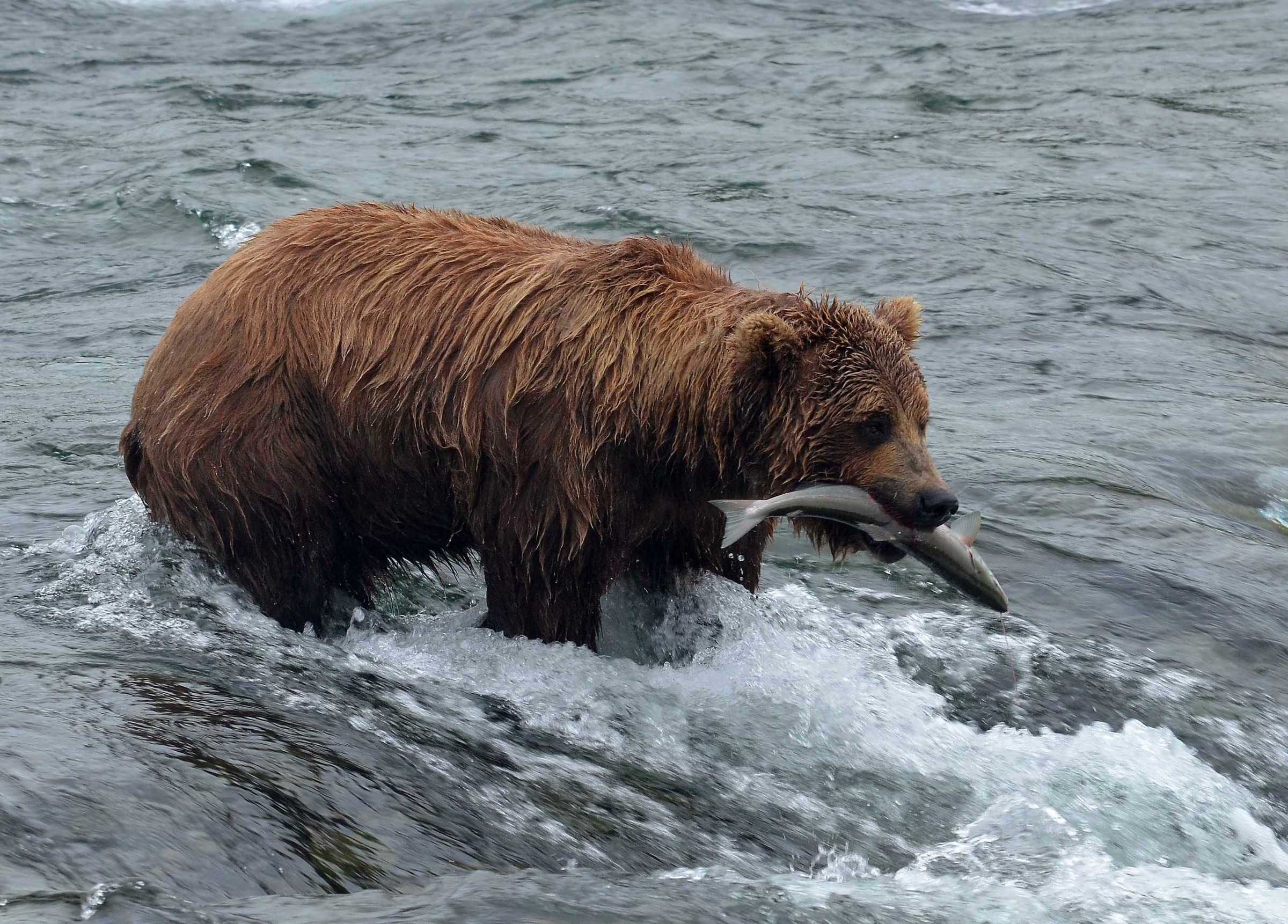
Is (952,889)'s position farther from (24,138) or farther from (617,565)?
(24,138)

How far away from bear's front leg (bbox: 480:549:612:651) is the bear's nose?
1.08 metres

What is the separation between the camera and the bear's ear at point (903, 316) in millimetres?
4918

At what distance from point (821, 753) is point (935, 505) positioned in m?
0.93

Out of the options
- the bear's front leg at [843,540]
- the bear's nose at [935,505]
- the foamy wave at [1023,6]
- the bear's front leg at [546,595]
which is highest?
the foamy wave at [1023,6]

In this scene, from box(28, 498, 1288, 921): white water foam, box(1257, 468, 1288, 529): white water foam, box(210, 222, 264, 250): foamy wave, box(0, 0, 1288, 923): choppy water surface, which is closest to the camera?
box(0, 0, 1288, 923): choppy water surface

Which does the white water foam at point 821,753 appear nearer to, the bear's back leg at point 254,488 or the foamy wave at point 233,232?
the bear's back leg at point 254,488

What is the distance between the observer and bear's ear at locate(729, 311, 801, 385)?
4.55 meters

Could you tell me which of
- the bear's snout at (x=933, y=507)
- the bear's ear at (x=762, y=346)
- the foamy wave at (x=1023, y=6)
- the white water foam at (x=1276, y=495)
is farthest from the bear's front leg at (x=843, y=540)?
the foamy wave at (x=1023, y=6)

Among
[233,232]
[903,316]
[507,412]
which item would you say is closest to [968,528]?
[903,316]

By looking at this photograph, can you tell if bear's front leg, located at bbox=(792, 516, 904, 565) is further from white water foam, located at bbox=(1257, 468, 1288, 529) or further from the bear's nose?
white water foam, located at bbox=(1257, 468, 1288, 529)

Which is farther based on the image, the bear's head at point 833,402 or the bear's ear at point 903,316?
the bear's ear at point 903,316

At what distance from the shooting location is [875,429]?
460 cm

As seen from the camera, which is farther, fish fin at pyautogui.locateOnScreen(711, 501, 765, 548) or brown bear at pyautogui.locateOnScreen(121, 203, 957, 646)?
brown bear at pyautogui.locateOnScreen(121, 203, 957, 646)

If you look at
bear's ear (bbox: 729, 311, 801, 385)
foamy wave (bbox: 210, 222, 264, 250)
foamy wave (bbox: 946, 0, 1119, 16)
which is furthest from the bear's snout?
foamy wave (bbox: 946, 0, 1119, 16)
